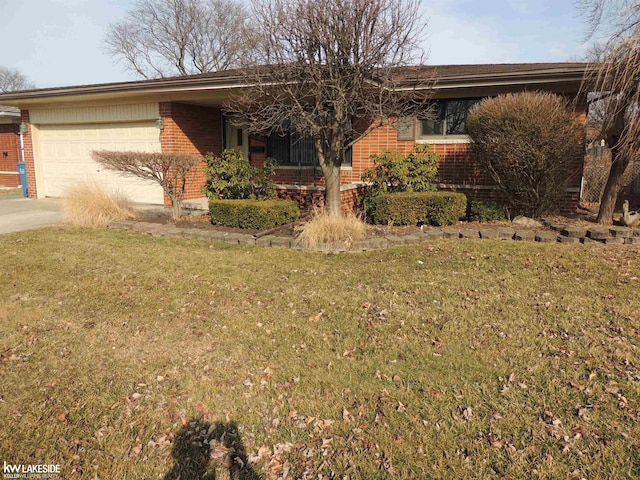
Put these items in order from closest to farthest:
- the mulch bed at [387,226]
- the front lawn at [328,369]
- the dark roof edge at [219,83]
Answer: the front lawn at [328,369]
the mulch bed at [387,226]
the dark roof edge at [219,83]

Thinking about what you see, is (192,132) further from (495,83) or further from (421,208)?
(495,83)

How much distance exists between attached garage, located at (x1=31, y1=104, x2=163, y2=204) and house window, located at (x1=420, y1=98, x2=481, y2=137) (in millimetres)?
6927

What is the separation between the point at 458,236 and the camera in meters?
7.18

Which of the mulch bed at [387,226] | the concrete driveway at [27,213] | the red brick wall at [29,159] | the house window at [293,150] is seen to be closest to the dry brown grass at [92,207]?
the concrete driveway at [27,213]

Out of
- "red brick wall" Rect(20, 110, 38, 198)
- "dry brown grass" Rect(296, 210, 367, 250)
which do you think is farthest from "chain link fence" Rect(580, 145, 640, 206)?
"red brick wall" Rect(20, 110, 38, 198)

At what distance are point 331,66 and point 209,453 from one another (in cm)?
596

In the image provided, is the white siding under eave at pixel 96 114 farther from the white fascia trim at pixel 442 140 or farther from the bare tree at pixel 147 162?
the white fascia trim at pixel 442 140

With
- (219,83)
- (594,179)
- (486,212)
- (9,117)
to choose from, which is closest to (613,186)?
(486,212)

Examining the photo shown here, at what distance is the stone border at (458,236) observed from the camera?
662cm

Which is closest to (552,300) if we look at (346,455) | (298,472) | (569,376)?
(569,376)

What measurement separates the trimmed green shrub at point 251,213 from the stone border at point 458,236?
566 mm

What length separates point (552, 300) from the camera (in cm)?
446

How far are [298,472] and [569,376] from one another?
6.81ft

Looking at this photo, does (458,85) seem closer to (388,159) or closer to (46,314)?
(388,159)
